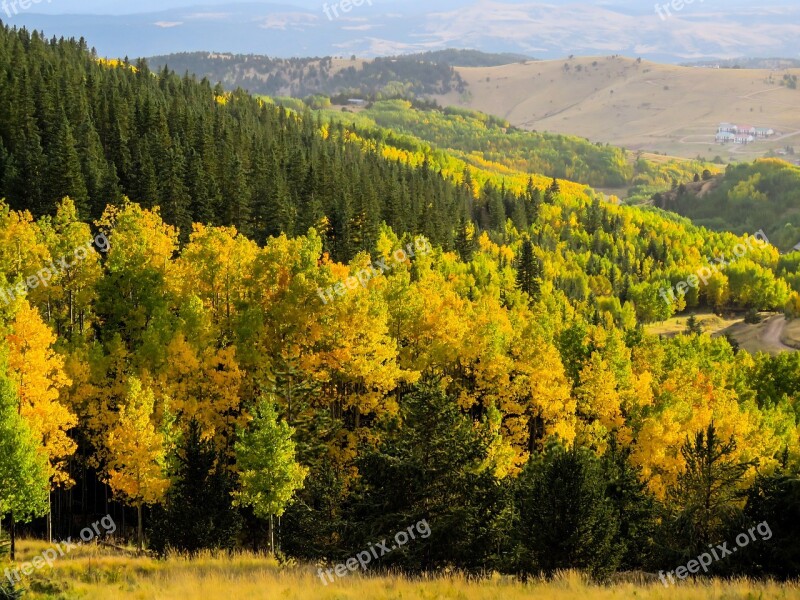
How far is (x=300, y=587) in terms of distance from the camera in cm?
3250

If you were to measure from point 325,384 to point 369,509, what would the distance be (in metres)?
24.6

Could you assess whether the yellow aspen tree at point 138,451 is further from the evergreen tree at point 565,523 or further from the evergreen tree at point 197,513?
the evergreen tree at point 565,523

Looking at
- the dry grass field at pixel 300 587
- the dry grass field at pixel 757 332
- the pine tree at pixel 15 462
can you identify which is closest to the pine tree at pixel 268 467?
the dry grass field at pixel 300 587

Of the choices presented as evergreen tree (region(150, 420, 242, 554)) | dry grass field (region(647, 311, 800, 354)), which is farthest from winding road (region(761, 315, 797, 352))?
evergreen tree (region(150, 420, 242, 554))

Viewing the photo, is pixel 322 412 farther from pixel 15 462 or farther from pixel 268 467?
pixel 15 462

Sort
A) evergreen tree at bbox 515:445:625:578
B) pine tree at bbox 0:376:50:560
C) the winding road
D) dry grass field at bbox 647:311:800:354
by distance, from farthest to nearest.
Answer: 1. dry grass field at bbox 647:311:800:354
2. the winding road
3. pine tree at bbox 0:376:50:560
4. evergreen tree at bbox 515:445:625:578

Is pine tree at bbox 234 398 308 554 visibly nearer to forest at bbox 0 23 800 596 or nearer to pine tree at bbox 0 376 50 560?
forest at bbox 0 23 800 596

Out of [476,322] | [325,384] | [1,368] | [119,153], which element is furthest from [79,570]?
[119,153]

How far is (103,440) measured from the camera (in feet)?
187

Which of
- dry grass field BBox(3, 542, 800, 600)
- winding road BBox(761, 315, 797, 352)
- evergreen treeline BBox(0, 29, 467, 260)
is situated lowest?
winding road BBox(761, 315, 797, 352)

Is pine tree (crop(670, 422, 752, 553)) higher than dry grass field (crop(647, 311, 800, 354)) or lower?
higher

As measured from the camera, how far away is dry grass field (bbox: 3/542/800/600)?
29766mm

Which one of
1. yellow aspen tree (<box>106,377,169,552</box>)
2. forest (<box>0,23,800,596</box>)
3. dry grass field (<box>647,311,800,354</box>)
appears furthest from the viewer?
dry grass field (<box>647,311,800,354</box>)

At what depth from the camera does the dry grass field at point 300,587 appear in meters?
29.8
